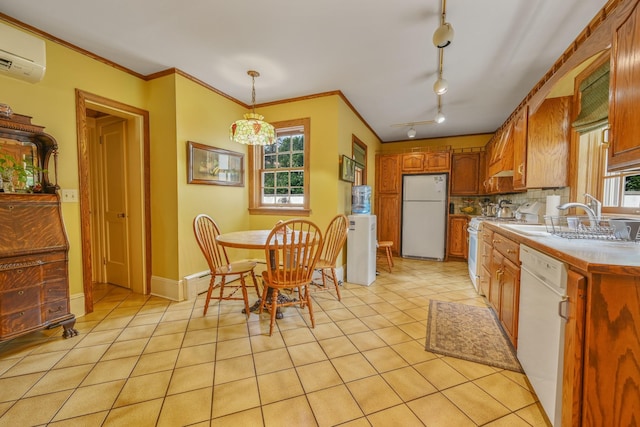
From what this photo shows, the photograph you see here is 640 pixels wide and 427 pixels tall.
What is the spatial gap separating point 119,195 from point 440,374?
3.65 meters

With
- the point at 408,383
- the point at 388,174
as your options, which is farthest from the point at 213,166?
the point at 388,174

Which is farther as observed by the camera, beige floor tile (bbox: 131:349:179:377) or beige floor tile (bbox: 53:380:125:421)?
beige floor tile (bbox: 131:349:179:377)

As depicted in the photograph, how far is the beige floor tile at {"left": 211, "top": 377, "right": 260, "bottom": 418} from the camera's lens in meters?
1.33

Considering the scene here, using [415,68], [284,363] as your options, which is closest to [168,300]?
[284,363]

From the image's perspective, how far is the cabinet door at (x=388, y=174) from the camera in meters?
5.06

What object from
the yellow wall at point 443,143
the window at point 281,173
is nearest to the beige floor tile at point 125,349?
the window at point 281,173

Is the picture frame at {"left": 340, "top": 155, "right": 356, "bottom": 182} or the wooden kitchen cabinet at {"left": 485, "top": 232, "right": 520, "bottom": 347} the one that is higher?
the picture frame at {"left": 340, "top": 155, "right": 356, "bottom": 182}

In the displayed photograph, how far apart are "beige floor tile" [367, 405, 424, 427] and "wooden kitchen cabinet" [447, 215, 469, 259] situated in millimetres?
3989

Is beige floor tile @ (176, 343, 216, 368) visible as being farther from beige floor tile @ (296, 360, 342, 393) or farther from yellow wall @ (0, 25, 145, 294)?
yellow wall @ (0, 25, 145, 294)

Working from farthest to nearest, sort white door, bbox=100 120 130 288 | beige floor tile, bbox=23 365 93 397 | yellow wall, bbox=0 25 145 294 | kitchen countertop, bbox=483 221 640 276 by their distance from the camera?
1. white door, bbox=100 120 130 288
2. yellow wall, bbox=0 25 145 294
3. beige floor tile, bbox=23 365 93 397
4. kitchen countertop, bbox=483 221 640 276

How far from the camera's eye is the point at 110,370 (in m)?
1.62

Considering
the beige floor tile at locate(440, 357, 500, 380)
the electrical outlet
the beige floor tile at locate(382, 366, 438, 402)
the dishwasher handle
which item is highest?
the electrical outlet

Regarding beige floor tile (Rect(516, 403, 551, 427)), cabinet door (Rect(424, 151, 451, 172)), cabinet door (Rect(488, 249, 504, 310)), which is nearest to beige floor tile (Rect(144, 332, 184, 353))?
beige floor tile (Rect(516, 403, 551, 427))

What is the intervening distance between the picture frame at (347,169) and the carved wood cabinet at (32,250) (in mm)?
2730
